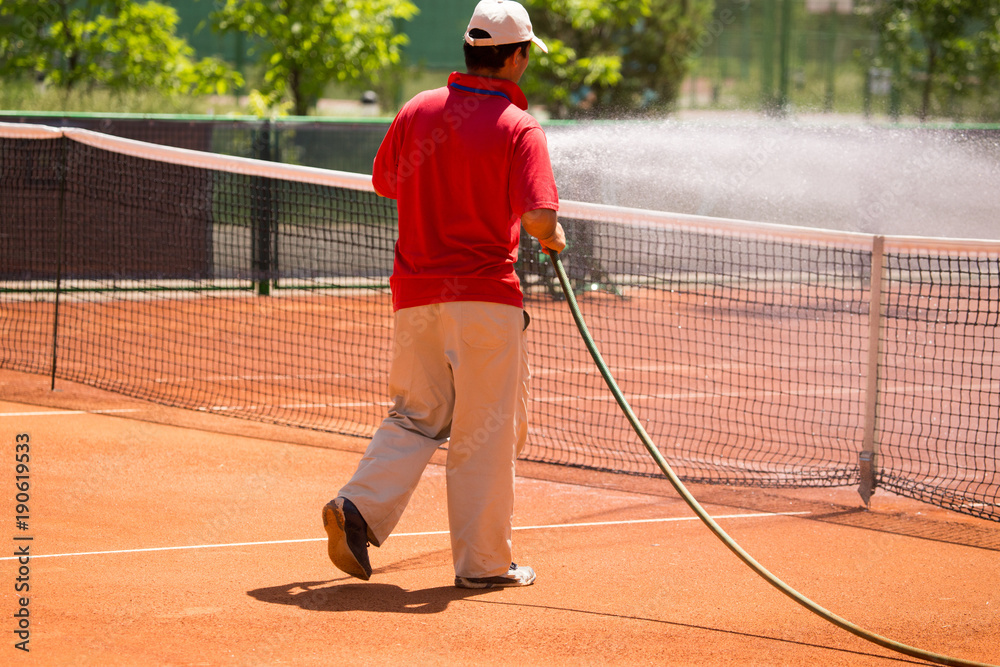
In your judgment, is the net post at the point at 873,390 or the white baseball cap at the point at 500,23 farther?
the net post at the point at 873,390

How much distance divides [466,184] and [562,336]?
6413mm

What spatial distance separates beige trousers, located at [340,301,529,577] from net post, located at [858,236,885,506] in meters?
2.27

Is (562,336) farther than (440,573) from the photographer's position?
Yes

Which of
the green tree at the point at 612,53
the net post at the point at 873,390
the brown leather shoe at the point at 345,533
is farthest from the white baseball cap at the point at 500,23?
the green tree at the point at 612,53

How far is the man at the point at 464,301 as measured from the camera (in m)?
3.87

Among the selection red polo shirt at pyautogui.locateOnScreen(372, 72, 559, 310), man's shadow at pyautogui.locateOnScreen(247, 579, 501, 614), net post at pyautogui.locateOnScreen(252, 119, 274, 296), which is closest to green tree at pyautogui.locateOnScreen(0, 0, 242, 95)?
net post at pyautogui.locateOnScreen(252, 119, 274, 296)

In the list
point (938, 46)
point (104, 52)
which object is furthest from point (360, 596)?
point (938, 46)

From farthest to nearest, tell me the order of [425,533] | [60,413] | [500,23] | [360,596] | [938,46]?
[938,46], [60,413], [425,533], [360,596], [500,23]

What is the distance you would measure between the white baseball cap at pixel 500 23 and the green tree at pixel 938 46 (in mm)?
18190

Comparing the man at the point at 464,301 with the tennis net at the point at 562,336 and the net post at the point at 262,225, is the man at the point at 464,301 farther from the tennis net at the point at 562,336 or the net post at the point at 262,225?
the net post at the point at 262,225

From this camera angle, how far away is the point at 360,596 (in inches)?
158

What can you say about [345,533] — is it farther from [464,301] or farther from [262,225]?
[262,225]

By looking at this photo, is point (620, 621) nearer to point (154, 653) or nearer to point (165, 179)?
point (154, 653)

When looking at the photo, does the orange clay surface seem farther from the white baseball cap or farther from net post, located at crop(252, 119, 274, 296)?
net post, located at crop(252, 119, 274, 296)
